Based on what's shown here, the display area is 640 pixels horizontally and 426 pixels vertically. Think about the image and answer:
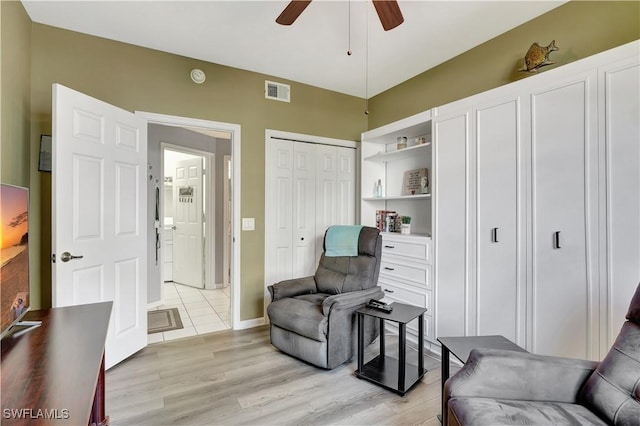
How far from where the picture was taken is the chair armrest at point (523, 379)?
132cm

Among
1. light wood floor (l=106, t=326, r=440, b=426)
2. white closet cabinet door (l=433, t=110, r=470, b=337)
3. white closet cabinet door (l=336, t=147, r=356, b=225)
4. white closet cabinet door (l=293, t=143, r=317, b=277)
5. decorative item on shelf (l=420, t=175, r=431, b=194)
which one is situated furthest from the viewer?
white closet cabinet door (l=336, t=147, r=356, b=225)

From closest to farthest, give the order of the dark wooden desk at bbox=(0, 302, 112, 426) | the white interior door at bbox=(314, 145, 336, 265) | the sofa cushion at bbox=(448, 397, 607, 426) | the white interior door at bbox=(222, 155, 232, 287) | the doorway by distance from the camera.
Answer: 1. the dark wooden desk at bbox=(0, 302, 112, 426)
2. the sofa cushion at bbox=(448, 397, 607, 426)
3. the white interior door at bbox=(314, 145, 336, 265)
4. the doorway
5. the white interior door at bbox=(222, 155, 232, 287)

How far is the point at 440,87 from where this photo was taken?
3.12 m

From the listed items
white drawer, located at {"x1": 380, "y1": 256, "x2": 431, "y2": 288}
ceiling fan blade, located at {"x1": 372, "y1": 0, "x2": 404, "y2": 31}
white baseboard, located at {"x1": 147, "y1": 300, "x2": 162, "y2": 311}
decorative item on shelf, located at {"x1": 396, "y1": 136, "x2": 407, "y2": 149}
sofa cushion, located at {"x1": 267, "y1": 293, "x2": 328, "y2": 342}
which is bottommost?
white baseboard, located at {"x1": 147, "y1": 300, "x2": 162, "y2": 311}

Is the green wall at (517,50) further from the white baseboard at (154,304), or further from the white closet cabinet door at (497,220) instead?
the white baseboard at (154,304)

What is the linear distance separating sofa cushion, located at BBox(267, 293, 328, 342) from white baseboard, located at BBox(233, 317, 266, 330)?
2.43 ft

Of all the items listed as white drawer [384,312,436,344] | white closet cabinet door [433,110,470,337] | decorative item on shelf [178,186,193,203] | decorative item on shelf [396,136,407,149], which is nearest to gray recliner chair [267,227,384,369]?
white drawer [384,312,436,344]

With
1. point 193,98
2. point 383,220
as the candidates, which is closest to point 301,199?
point 383,220

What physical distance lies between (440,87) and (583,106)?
4.73 feet

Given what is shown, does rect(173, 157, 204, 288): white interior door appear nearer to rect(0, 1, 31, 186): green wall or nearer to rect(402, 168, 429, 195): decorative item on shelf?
rect(0, 1, 31, 186): green wall

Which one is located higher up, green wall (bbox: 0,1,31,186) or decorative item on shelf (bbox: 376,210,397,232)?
green wall (bbox: 0,1,31,186)

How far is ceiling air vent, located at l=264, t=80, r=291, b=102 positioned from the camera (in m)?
3.41

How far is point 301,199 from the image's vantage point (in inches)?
144

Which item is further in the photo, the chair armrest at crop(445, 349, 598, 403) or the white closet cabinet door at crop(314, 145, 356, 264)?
the white closet cabinet door at crop(314, 145, 356, 264)
